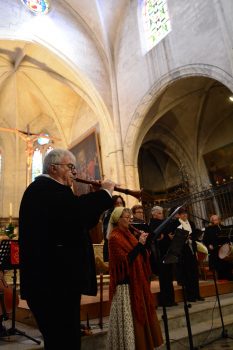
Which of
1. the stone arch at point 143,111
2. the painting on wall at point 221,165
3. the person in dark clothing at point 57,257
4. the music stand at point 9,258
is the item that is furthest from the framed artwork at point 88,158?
the person in dark clothing at point 57,257

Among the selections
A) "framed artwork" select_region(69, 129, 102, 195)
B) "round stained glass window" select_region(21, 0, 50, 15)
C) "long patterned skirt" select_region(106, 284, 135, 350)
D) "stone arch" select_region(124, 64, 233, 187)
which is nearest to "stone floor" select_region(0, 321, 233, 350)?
"long patterned skirt" select_region(106, 284, 135, 350)

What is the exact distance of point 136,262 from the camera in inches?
126

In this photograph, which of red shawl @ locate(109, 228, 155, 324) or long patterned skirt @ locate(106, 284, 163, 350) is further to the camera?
red shawl @ locate(109, 228, 155, 324)

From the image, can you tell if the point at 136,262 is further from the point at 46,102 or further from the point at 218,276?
the point at 46,102

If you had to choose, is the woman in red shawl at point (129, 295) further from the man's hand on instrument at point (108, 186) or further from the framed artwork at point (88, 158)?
the framed artwork at point (88, 158)

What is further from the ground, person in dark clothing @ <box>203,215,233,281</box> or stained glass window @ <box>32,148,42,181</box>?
stained glass window @ <box>32,148,42,181</box>

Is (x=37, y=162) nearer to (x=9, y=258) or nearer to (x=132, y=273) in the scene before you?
(x=9, y=258)

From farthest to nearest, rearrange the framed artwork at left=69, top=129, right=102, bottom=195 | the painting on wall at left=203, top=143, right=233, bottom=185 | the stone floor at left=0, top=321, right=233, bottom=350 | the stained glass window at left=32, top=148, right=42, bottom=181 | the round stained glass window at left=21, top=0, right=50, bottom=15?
the stained glass window at left=32, top=148, right=42, bottom=181 < the painting on wall at left=203, top=143, right=233, bottom=185 < the framed artwork at left=69, top=129, right=102, bottom=195 < the round stained glass window at left=21, top=0, right=50, bottom=15 < the stone floor at left=0, top=321, right=233, bottom=350

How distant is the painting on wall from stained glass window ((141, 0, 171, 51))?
6.78 meters

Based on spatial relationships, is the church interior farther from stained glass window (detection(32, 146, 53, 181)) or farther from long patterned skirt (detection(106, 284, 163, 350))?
long patterned skirt (detection(106, 284, 163, 350))

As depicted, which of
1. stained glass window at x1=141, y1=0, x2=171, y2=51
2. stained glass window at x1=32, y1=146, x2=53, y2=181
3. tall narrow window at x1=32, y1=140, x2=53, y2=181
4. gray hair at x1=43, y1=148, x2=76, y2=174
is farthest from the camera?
tall narrow window at x1=32, y1=140, x2=53, y2=181

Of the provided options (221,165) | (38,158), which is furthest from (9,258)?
(38,158)

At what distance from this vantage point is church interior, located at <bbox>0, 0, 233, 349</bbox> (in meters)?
10.1

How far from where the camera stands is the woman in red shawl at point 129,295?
2.91 meters
